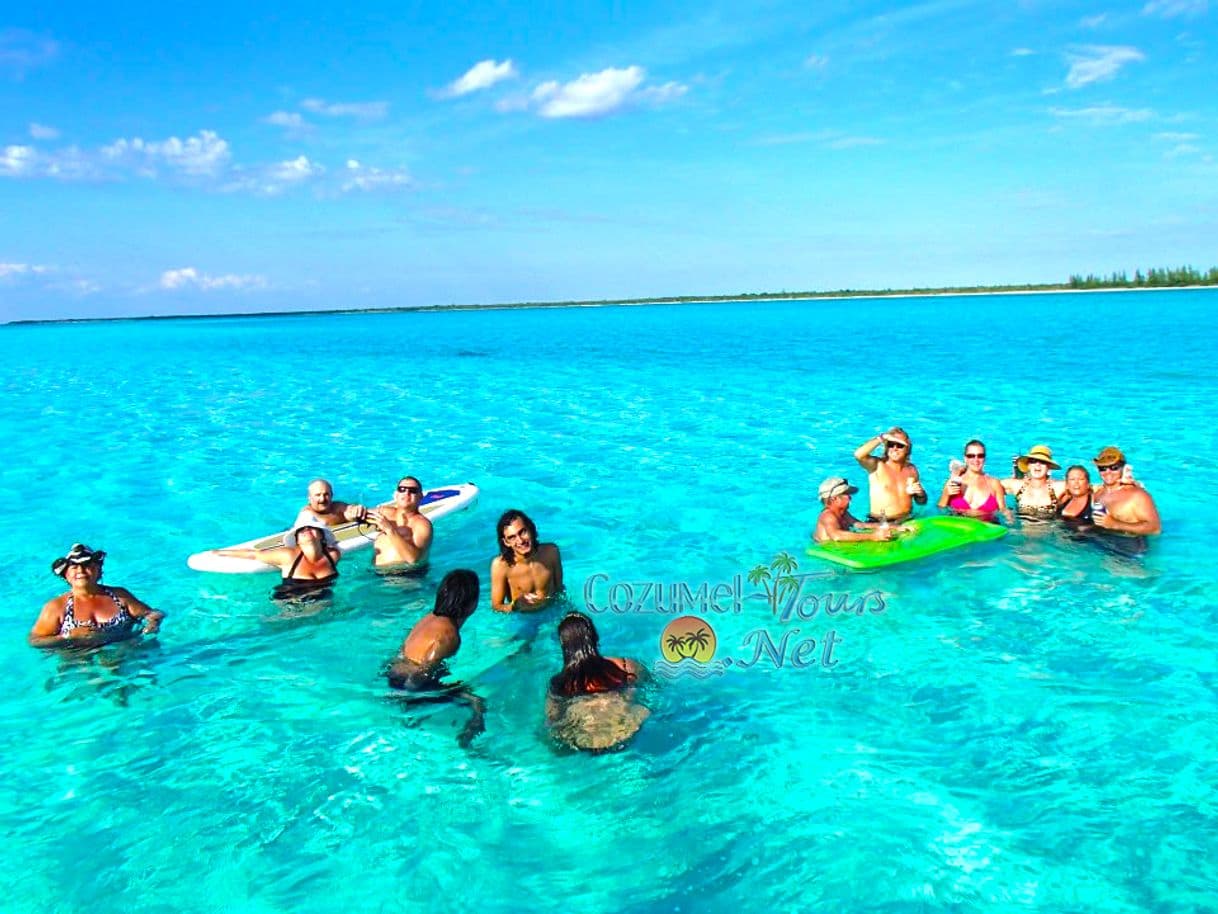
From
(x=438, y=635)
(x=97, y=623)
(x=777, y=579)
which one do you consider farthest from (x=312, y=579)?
(x=777, y=579)

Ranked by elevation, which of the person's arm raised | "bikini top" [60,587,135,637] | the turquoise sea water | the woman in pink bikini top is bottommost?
the turquoise sea water

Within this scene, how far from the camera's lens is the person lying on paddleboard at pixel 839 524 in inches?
320

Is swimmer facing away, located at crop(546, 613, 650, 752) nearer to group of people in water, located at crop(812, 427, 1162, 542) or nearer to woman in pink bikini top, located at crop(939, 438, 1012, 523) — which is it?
group of people in water, located at crop(812, 427, 1162, 542)

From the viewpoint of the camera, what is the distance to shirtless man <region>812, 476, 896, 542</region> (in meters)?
8.12

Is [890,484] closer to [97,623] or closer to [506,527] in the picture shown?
[506,527]

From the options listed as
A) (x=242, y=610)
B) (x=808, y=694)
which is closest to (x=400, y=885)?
(x=808, y=694)

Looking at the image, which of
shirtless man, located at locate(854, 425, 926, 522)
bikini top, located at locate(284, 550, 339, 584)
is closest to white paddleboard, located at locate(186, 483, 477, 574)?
bikini top, located at locate(284, 550, 339, 584)

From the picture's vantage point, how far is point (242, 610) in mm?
7484

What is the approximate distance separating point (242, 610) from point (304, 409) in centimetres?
1531

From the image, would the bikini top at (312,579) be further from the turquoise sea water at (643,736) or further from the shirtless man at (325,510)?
the shirtless man at (325,510)

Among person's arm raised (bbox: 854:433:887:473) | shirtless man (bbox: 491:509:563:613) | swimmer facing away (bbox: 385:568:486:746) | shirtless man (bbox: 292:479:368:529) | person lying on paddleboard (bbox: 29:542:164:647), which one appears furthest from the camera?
shirtless man (bbox: 292:479:368:529)

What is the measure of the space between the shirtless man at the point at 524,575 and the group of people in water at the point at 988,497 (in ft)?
9.30

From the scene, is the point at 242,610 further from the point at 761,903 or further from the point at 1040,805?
the point at 1040,805

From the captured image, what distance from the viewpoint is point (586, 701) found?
5.04 metres
